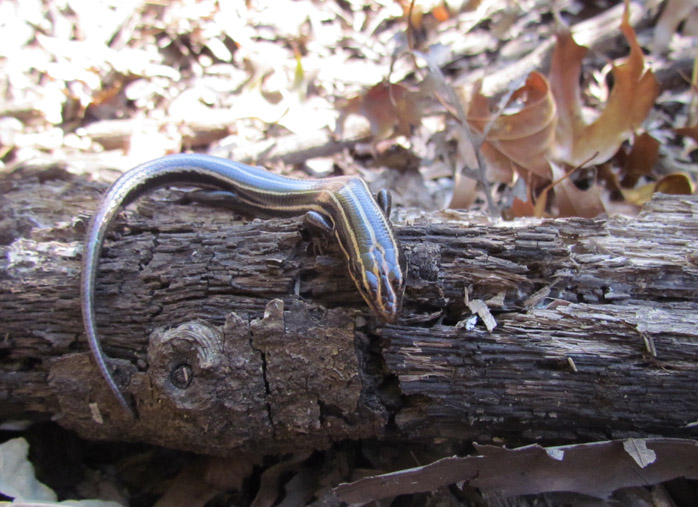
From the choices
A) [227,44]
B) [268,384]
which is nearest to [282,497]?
[268,384]

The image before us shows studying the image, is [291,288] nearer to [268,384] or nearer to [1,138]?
[268,384]

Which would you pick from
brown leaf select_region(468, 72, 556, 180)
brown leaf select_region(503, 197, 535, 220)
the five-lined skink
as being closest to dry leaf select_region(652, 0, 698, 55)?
brown leaf select_region(468, 72, 556, 180)

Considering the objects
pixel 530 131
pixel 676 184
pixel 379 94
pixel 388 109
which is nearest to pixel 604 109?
pixel 530 131

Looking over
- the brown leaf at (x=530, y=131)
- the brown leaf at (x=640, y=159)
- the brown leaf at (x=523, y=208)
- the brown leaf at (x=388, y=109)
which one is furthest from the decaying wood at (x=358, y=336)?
the brown leaf at (x=388, y=109)

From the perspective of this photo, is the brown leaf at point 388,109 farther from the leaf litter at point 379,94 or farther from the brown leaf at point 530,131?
the brown leaf at point 530,131

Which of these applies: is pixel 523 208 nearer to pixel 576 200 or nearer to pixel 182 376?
pixel 576 200

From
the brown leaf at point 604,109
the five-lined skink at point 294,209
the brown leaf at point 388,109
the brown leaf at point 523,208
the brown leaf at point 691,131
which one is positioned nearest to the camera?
the five-lined skink at point 294,209

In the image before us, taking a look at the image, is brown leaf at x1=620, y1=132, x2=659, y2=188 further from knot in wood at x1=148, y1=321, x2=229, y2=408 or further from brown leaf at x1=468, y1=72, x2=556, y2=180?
knot in wood at x1=148, y1=321, x2=229, y2=408
